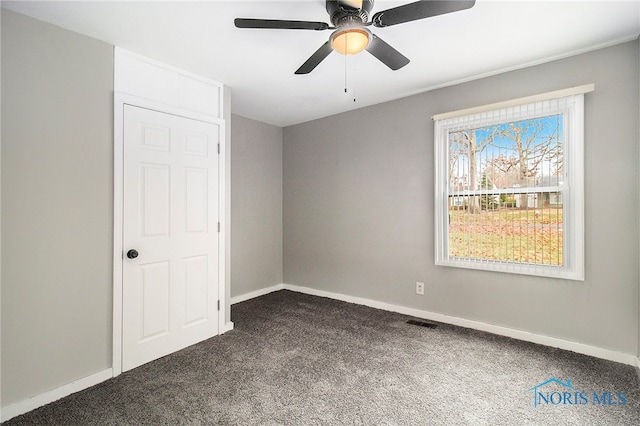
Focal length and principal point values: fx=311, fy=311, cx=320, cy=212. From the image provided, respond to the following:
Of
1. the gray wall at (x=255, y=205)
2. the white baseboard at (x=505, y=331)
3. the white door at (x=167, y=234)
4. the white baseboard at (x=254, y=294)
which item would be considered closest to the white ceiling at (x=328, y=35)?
the white door at (x=167, y=234)

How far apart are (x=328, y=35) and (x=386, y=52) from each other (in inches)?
22.1

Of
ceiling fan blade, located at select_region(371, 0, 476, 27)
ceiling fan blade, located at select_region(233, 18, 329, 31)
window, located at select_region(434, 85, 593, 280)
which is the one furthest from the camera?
window, located at select_region(434, 85, 593, 280)

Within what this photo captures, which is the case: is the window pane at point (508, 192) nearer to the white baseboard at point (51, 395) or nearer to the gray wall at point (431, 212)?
the gray wall at point (431, 212)

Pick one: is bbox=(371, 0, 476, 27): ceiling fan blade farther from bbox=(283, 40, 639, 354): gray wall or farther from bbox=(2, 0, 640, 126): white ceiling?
bbox=(283, 40, 639, 354): gray wall

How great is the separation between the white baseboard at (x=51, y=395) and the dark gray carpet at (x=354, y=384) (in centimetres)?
5

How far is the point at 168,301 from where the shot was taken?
2.69 m

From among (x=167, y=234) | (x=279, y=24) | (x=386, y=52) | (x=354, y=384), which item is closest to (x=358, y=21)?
(x=386, y=52)

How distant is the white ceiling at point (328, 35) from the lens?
6.43 ft

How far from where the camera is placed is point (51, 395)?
203 centimetres

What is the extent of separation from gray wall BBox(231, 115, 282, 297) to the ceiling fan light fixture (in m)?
2.55

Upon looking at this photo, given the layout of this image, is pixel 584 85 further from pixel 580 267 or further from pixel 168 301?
pixel 168 301

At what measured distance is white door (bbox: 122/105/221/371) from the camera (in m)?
2.45

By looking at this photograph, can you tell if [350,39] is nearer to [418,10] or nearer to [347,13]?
[347,13]

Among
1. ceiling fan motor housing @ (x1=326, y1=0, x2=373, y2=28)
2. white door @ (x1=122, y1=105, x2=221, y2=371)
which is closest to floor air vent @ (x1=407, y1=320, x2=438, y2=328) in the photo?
white door @ (x1=122, y1=105, x2=221, y2=371)
